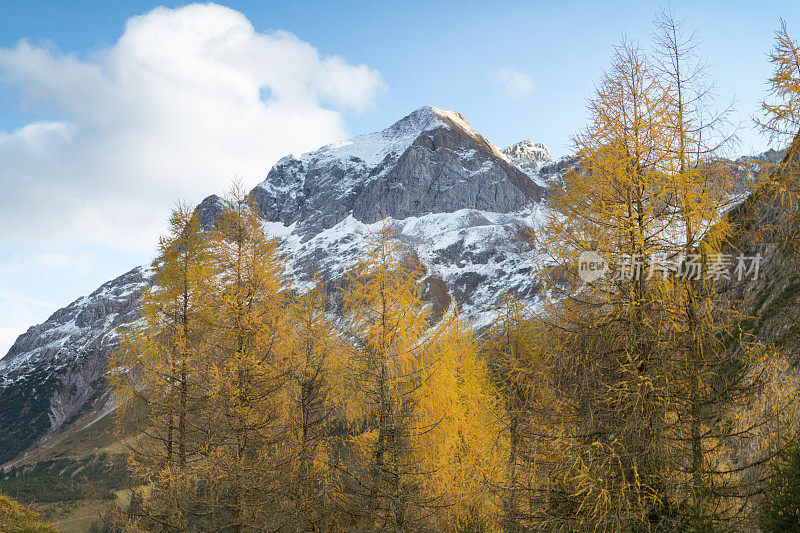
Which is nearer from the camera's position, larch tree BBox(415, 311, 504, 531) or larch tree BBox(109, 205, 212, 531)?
larch tree BBox(109, 205, 212, 531)

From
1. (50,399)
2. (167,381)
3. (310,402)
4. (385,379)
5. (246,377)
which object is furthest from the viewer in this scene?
(50,399)

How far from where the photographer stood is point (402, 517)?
9.77 m

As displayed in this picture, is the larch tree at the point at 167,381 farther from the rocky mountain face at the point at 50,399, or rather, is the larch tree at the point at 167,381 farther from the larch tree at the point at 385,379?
the rocky mountain face at the point at 50,399

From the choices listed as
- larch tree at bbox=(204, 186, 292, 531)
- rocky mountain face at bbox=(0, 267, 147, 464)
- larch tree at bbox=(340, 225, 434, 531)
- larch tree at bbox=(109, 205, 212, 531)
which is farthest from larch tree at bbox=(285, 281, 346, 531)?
rocky mountain face at bbox=(0, 267, 147, 464)

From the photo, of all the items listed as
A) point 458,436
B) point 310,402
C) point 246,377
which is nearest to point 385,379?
point 246,377

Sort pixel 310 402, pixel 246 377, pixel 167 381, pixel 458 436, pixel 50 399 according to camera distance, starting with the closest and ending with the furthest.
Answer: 1. pixel 246 377
2. pixel 167 381
3. pixel 310 402
4. pixel 458 436
5. pixel 50 399

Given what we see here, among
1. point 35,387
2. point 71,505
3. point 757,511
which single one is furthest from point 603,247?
point 35,387

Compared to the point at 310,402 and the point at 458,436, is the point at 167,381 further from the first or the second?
the point at 458,436

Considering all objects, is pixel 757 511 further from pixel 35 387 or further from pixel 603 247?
pixel 35 387

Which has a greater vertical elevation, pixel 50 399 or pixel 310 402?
pixel 310 402

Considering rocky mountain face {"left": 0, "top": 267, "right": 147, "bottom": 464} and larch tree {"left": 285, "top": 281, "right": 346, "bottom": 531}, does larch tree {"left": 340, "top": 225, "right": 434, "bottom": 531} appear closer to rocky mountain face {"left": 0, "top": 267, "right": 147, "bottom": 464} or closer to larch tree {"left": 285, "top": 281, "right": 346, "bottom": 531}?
larch tree {"left": 285, "top": 281, "right": 346, "bottom": 531}

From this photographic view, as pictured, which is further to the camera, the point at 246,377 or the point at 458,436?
the point at 458,436

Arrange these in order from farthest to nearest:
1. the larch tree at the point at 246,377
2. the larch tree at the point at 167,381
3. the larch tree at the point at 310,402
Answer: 1. the larch tree at the point at 310,402
2. the larch tree at the point at 167,381
3. the larch tree at the point at 246,377

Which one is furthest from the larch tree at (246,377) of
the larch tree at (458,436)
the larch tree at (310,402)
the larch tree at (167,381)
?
the larch tree at (458,436)
